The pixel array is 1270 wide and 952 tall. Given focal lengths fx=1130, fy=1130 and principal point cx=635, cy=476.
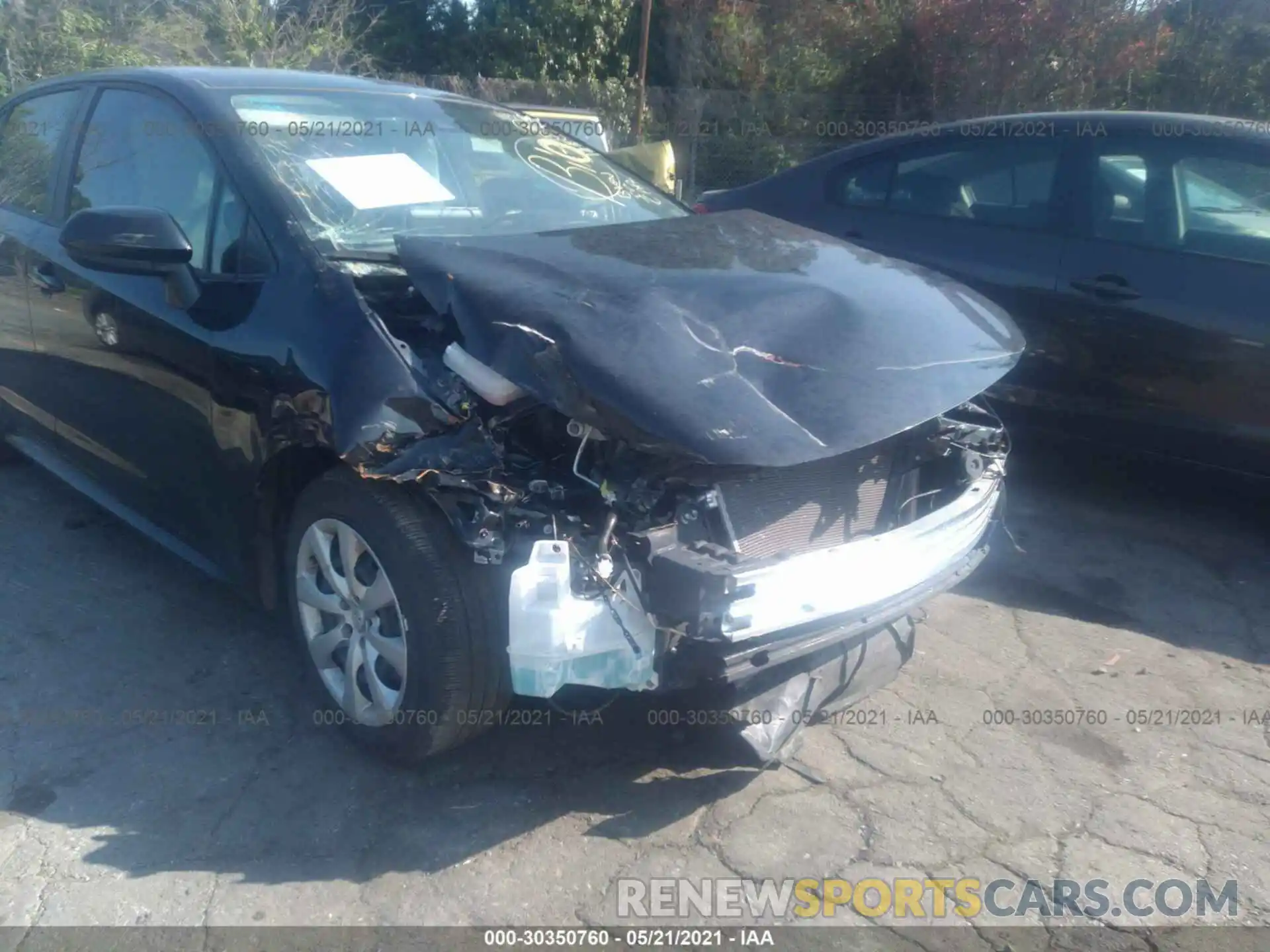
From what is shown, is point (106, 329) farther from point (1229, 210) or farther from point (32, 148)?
point (1229, 210)

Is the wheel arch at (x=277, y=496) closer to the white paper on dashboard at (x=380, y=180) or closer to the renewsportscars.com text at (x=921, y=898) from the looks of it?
the white paper on dashboard at (x=380, y=180)

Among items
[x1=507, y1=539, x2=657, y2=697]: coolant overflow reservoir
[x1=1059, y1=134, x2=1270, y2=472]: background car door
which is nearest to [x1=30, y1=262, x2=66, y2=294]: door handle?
[x1=507, y1=539, x2=657, y2=697]: coolant overflow reservoir

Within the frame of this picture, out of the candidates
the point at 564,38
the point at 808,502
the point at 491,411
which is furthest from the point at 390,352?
the point at 564,38

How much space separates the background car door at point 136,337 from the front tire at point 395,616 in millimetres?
576

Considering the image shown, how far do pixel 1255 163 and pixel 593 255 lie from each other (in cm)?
307

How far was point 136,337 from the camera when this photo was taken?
11.9ft

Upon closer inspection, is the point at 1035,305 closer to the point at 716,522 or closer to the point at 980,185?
the point at 980,185

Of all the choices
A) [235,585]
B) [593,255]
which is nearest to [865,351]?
[593,255]

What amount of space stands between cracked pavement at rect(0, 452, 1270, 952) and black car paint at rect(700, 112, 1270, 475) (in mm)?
835

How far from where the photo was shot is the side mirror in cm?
326

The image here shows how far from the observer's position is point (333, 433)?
284cm

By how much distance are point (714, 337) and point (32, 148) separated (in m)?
3.25

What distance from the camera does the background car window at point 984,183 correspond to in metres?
5.15

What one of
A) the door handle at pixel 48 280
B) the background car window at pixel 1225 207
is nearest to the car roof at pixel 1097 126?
the background car window at pixel 1225 207
